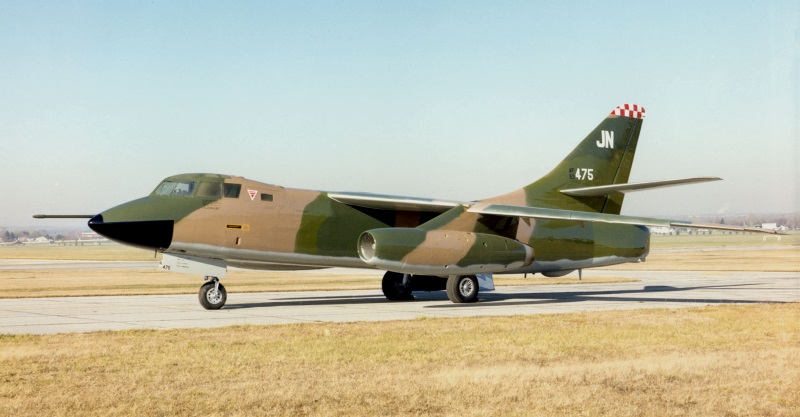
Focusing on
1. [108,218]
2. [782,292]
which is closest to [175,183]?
[108,218]

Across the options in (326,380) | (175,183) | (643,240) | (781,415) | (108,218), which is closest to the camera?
(781,415)

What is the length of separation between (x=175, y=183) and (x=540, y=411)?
525 inches

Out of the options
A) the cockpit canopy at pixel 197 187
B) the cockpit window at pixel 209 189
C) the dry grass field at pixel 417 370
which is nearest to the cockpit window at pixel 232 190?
the cockpit canopy at pixel 197 187

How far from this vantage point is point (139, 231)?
17812mm

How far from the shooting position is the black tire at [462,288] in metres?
20.7

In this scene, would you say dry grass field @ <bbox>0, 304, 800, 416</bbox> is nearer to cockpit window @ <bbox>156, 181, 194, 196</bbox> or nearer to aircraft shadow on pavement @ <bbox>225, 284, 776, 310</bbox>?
cockpit window @ <bbox>156, 181, 194, 196</bbox>

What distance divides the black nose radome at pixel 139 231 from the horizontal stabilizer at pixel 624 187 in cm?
1095

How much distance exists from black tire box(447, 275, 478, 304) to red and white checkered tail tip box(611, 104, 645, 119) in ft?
23.7

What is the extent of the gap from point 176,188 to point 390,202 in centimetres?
514

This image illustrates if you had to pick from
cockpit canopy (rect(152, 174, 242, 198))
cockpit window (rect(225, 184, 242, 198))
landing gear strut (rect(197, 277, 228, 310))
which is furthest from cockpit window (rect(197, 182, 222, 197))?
landing gear strut (rect(197, 277, 228, 310))

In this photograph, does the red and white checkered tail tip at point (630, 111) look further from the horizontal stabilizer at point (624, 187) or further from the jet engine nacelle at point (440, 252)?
the jet engine nacelle at point (440, 252)

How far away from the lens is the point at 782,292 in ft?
77.6

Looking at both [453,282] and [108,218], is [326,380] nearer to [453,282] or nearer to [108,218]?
[108,218]

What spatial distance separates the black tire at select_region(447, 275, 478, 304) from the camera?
20703mm
